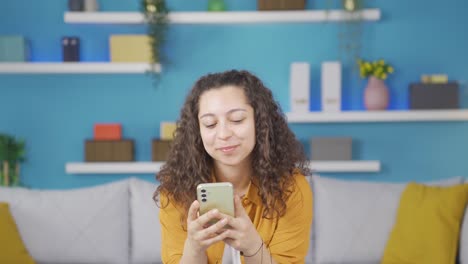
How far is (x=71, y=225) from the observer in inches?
110

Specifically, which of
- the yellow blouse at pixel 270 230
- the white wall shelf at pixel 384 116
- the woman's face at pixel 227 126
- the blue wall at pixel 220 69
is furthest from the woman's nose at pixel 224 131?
the blue wall at pixel 220 69

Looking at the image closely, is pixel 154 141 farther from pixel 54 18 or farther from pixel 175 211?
pixel 175 211

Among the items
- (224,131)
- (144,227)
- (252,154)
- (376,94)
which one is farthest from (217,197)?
(376,94)

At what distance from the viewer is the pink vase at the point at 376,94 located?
367 centimetres

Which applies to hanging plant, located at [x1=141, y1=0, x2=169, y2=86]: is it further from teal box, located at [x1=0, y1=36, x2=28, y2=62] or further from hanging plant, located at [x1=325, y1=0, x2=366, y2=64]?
hanging plant, located at [x1=325, y1=0, x2=366, y2=64]

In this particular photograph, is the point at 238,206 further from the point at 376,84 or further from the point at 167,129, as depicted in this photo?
the point at 376,84

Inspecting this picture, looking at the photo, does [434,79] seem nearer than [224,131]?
No

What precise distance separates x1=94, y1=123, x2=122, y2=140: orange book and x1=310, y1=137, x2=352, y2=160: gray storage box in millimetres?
1216

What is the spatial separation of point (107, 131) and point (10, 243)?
4.01 feet

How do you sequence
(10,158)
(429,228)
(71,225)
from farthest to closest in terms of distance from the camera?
(10,158) < (71,225) < (429,228)

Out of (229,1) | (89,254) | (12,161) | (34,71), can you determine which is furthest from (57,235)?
(229,1)

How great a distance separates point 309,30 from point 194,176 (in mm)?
2469

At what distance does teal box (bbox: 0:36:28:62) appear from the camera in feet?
12.1

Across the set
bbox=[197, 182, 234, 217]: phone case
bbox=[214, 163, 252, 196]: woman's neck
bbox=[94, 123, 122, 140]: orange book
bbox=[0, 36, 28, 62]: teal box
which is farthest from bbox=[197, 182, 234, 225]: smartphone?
bbox=[0, 36, 28, 62]: teal box
